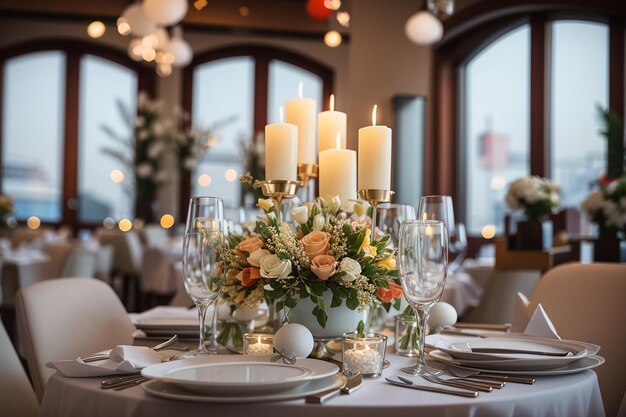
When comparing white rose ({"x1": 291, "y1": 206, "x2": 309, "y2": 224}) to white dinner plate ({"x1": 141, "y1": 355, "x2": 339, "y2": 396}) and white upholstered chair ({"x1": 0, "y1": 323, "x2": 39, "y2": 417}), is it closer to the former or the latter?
white dinner plate ({"x1": 141, "y1": 355, "x2": 339, "y2": 396})

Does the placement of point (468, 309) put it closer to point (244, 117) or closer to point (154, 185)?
point (154, 185)

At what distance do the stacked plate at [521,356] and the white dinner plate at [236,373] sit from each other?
32cm

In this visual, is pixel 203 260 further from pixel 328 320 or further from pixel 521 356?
pixel 521 356

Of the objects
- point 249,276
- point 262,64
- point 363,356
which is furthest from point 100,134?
point 363,356

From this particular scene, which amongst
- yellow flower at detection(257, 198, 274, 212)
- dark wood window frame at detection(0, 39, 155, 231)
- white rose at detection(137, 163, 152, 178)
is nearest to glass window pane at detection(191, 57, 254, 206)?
dark wood window frame at detection(0, 39, 155, 231)

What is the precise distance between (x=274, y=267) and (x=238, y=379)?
1.04 feet

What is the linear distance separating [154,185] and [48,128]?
7.11ft

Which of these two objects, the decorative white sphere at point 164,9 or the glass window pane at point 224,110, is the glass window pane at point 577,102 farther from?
the glass window pane at point 224,110

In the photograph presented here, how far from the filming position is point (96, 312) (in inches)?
83.4

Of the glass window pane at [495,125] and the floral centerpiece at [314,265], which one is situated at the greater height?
the glass window pane at [495,125]

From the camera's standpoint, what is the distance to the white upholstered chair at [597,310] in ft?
6.56

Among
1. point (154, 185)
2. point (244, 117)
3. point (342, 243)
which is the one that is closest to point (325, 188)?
point (342, 243)

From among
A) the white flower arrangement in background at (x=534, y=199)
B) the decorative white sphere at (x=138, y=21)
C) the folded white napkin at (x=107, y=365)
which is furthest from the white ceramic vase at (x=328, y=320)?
the decorative white sphere at (x=138, y=21)

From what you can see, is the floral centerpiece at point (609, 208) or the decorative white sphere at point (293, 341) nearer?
the decorative white sphere at point (293, 341)
